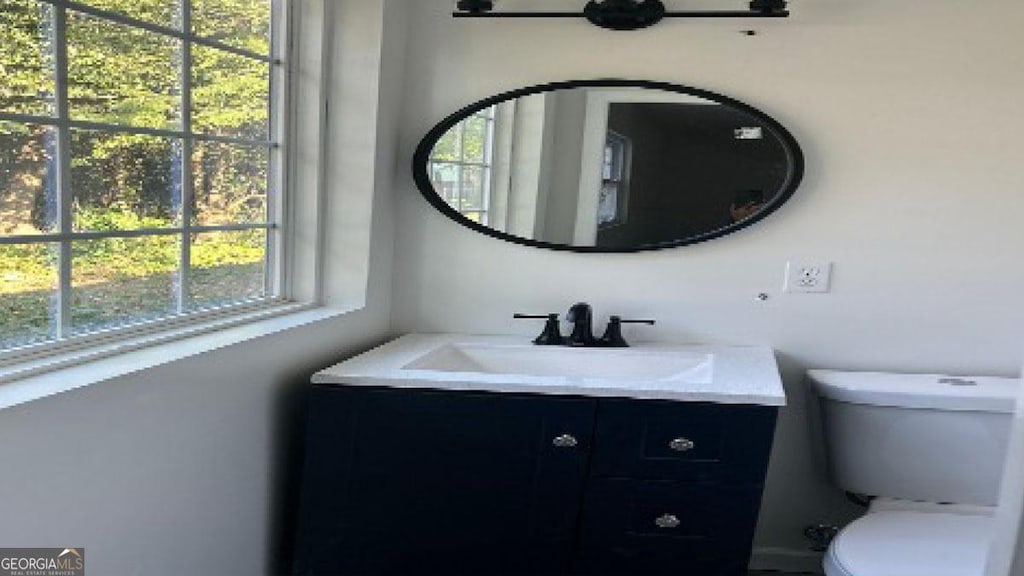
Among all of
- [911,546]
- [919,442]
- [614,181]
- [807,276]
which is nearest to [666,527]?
[911,546]

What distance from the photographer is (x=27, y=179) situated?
1199 mm

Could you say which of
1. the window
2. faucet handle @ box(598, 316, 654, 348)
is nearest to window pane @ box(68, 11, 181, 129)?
the window

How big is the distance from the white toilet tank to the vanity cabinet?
1.48ft

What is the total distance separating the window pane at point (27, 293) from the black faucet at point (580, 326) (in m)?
1.32

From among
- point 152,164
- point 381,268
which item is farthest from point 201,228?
point 381,268

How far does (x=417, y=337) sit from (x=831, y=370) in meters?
1.26

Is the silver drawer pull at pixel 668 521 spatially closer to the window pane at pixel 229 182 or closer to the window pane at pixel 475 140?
the window pane at pixel 475 140

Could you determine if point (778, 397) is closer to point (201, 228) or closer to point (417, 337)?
point (417, 337)

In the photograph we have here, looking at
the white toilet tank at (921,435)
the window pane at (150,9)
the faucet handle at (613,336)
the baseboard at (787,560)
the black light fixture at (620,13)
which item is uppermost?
the black light fixture at (620,13)

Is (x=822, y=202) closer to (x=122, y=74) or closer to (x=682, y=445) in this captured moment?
(x=682, y=445)

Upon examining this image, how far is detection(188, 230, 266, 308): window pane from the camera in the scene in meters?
1.66

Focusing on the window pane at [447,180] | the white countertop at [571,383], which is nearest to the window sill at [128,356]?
the white countertop at [571,383]

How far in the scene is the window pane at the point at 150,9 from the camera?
133cm

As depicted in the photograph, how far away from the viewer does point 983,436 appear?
1889 millimetres
